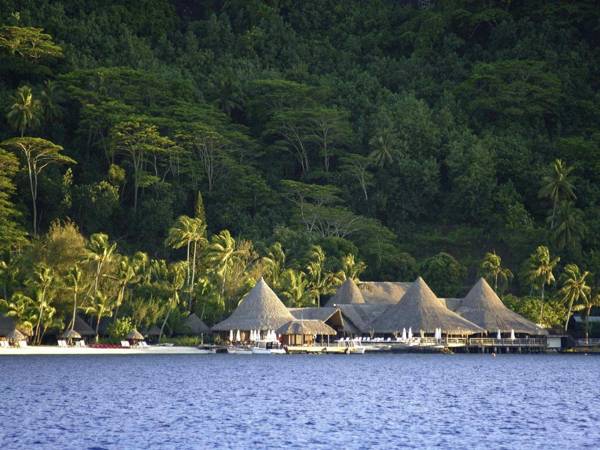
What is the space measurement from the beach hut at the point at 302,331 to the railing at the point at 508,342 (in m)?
9.21

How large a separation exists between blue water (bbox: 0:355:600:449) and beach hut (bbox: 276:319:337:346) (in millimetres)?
6150

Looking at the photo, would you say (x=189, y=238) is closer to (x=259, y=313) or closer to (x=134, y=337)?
(x=259, y=313)

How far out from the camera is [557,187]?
306ft

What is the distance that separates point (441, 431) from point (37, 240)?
47379mm

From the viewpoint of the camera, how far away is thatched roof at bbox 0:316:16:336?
71.1 meters

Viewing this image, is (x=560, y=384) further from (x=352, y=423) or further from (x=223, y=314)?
(x=223, y=314)

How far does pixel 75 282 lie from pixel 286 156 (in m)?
36.5

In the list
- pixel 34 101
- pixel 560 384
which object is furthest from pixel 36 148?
pixel 560 384

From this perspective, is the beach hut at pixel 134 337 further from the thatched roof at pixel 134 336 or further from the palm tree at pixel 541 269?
the palm tree at pixel 541 269

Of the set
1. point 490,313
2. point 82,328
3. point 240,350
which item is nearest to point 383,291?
point 490,313

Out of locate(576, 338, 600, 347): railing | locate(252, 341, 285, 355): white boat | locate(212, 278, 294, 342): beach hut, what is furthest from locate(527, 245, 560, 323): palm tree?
locate(252, 341, 285, 355): white boat

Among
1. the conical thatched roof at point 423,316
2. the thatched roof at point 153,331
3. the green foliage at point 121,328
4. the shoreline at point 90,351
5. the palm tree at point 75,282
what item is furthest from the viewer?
the conical thatched roof at point 423,316

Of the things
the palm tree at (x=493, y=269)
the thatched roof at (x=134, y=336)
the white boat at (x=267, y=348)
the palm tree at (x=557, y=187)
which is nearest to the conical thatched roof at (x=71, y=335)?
the thatched roof at (x=134, y=336)

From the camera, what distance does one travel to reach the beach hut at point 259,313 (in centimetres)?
7556
